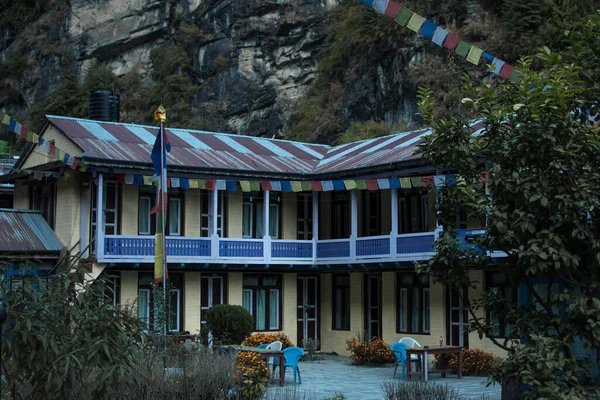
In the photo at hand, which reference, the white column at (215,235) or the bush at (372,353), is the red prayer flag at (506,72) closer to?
the bush at (372,353)

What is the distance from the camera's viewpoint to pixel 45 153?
27.5 meters

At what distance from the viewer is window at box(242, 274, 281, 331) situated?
94.2 ft

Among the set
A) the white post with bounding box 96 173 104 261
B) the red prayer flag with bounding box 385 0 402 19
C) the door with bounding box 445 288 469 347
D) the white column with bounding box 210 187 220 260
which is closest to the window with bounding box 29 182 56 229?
the white post with bounding box 96 173 104 261

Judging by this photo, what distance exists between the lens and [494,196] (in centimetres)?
1092

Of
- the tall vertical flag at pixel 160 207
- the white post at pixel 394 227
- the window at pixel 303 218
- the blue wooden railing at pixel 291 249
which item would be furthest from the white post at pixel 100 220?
the white post at pixel 394 227

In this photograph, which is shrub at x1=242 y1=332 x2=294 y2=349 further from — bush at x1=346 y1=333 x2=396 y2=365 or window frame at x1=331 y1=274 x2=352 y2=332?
bush at x1=346 y1=333 x2=396 y2=365

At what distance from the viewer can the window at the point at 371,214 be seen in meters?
28.7

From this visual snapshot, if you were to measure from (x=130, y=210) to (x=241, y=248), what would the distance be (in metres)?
3.57

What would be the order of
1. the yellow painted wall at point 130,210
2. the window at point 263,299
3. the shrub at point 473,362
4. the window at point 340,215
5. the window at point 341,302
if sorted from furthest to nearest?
the window at point 340,215 → the window at point 341,302 → the window at point 263,299 → the yellow painted wall at point 130,210 → the shrub at point 473,362

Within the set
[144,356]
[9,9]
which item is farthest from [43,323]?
[9,9]

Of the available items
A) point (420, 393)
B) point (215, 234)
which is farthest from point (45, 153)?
point (420, 393)

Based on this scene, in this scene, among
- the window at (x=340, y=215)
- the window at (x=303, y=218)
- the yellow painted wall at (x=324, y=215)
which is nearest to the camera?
the window at (x=340, y=215)

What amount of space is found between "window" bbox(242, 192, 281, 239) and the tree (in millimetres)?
17829

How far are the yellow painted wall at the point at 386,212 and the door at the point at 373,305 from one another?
1.52 meters
